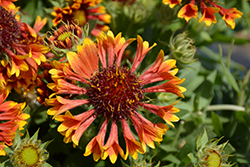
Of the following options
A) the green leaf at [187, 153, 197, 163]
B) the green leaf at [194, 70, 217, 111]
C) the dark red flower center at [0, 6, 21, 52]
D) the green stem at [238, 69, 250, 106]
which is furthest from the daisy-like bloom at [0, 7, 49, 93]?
the green stem at [238, 69, 250, 106]

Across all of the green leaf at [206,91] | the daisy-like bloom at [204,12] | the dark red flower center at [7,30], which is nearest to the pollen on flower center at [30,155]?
the dark red flower center at [7,30]

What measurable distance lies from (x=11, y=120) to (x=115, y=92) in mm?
318

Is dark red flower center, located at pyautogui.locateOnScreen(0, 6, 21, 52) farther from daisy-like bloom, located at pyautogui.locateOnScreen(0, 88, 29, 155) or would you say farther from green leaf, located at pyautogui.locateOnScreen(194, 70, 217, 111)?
green leaf, located at pyautogui.locateOnScreen(194, 70, 217, 111)

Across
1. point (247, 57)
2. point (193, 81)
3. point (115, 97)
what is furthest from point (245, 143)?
point (247, 57)

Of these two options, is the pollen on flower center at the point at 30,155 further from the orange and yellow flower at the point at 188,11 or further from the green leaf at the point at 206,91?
the green leaf at the point at 206,91

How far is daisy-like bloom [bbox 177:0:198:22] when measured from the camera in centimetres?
82

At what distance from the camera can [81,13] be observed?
998mm

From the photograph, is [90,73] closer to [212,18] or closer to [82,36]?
[82,36]

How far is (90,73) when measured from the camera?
0.85 m

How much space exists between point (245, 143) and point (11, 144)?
2.92 feet

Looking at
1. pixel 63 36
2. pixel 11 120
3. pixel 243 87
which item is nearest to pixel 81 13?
pixel 63 36

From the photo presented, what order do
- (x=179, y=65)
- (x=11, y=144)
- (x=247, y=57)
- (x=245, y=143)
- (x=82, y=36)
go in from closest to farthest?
(x=11, y=144), (x=82, y=36), (x=179, y=65), (x=245, y=143), (x=247, y=57)

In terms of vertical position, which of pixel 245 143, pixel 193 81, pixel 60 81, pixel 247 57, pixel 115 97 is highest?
pixel 60 81

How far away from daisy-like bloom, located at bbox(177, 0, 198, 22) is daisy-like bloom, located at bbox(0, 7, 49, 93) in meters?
0.43
